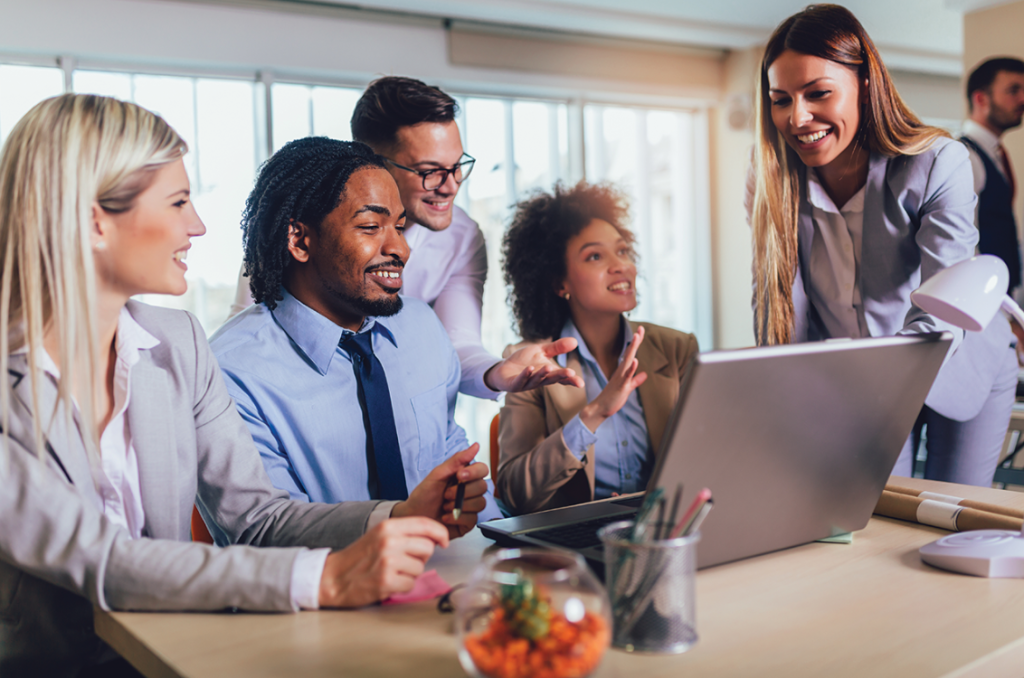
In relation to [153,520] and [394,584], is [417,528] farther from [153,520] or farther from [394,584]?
[153,520]

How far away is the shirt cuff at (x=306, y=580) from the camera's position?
91 centimetres

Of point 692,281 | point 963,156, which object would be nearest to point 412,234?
point 963,156

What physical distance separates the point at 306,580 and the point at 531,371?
85cm

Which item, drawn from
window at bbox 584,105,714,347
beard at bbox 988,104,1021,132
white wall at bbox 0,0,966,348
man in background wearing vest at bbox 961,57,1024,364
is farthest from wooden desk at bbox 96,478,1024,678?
window at bbox 584,105,714,347

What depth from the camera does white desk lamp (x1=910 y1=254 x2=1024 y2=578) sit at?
98 cm

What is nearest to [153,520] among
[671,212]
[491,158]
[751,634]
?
[751,634]

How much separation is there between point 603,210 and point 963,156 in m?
0.99

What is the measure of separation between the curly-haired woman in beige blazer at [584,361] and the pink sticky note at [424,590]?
73cm

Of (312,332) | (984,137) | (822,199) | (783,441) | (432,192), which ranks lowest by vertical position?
(783,441)

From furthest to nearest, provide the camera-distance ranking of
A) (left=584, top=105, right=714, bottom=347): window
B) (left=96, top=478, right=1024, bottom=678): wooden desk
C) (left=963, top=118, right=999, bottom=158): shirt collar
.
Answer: (left=584, top=105, right=714, bottom=347): window → (left=963, top=118, right=999, bottom=158): shirt collar → (left=96, top=478, right=1024, bottom=678): wooden desk

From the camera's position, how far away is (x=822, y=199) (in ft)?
6.31

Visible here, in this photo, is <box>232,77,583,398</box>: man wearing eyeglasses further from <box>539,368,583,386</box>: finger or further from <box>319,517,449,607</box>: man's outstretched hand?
<box>319,517,449,607</box>: man's outstretched hand

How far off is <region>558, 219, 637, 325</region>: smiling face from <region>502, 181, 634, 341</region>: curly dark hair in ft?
0.09

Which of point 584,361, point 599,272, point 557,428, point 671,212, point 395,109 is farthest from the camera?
point 671,212
